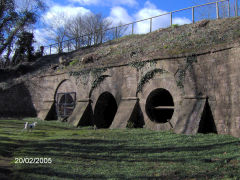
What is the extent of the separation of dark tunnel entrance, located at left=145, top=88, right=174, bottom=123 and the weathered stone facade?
47 millimetres

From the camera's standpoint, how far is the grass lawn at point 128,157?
4875 mm

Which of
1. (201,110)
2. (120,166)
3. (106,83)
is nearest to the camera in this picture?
(120,166)

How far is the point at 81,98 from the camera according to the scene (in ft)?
48.0

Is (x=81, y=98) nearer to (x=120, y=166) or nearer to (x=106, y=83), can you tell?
(x=106, y=83)

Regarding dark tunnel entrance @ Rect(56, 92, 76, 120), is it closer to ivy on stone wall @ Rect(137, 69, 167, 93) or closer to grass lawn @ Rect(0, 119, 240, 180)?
ivy on stone wall @ Rect(137, 69, 167, 93)

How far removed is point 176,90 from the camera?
32.5ft

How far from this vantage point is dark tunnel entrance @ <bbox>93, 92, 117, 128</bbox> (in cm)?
1370

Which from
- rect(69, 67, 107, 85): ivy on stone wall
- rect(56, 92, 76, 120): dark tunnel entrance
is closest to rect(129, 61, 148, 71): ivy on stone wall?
rect(69, 67, 107, 85): ivy on stone wall

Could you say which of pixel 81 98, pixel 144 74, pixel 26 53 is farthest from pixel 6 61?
pixel 144 74

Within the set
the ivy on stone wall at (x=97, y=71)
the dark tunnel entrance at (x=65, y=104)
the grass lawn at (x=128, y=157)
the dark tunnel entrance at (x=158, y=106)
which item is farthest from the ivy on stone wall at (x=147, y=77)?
the dark tunnel entrance at (x=65, y=104)

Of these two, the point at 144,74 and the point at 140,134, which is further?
the point at 144,74

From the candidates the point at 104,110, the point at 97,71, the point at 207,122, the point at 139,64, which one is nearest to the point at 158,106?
the point at 139,64

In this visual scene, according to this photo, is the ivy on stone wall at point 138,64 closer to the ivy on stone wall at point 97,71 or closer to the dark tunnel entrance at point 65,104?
the ivy on stone wall at point 97,71

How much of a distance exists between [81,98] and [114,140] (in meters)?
6.95
